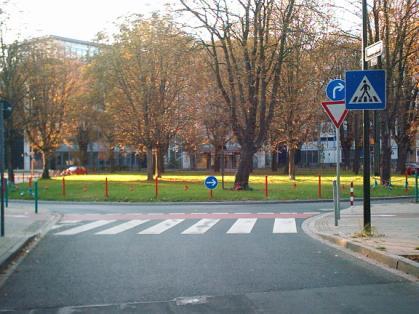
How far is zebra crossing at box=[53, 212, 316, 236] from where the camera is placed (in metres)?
15.0

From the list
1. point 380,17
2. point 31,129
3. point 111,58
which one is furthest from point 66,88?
point 380,17

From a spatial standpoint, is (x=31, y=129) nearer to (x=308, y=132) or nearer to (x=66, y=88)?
(x=66, y=88)

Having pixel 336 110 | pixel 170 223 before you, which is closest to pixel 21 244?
pixel 170 223

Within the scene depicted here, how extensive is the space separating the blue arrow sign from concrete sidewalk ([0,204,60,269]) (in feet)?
26.3

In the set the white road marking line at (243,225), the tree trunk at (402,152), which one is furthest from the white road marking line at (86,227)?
the tree trunk at (402,152)

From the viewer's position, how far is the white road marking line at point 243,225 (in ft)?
48.7

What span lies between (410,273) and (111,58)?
41955mm

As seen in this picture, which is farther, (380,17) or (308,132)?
(308,132)

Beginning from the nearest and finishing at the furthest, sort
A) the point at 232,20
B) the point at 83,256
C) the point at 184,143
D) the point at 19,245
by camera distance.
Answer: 1. the point at 83,256
2. the point at 19,245
3. the point at 232,20
4. the point at 184,143

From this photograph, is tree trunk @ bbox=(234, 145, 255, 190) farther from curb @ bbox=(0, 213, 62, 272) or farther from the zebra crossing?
curb @ bbox=(0, 213, 62, 272)

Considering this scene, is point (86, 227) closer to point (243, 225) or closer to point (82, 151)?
point (243, 225)

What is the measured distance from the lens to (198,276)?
863 centimetres

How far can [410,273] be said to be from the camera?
28.1 feet

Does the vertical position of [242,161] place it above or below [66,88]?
below
